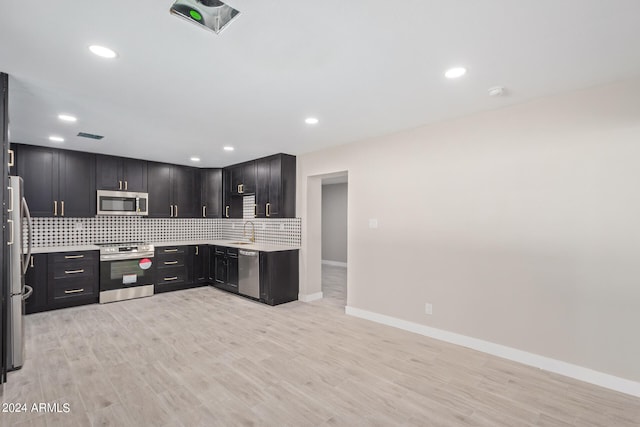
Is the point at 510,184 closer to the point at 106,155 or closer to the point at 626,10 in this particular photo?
the point at 626,10

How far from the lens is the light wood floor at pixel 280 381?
6.87 ft

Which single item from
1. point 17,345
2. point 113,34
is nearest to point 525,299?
point 113,34

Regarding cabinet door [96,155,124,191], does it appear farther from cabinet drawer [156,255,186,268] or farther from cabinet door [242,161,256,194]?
cabinet door [242,161,256,194]

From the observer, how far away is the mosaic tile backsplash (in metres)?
4.94

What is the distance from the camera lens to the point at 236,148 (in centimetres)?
479

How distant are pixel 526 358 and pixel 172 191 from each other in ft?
20.3

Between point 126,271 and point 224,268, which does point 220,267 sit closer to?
point 224,268

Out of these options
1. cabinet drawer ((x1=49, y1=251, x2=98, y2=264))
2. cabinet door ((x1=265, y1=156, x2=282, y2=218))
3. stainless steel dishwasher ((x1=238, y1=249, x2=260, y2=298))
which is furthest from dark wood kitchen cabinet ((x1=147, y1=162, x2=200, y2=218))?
cabinet door ((x1=265, y1=156, x2=282, y2=218))

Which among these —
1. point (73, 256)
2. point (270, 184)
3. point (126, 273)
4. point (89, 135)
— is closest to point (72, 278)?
point (73, 256)

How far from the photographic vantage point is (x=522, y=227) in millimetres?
2943

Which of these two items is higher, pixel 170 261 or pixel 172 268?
pixel 170 261

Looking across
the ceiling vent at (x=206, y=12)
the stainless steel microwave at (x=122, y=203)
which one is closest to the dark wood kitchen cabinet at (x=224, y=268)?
the stainless steel microwave at (x=122, y=203)

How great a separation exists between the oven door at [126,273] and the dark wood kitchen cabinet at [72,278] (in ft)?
0.36

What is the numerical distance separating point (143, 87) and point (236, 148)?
87.0 inches
